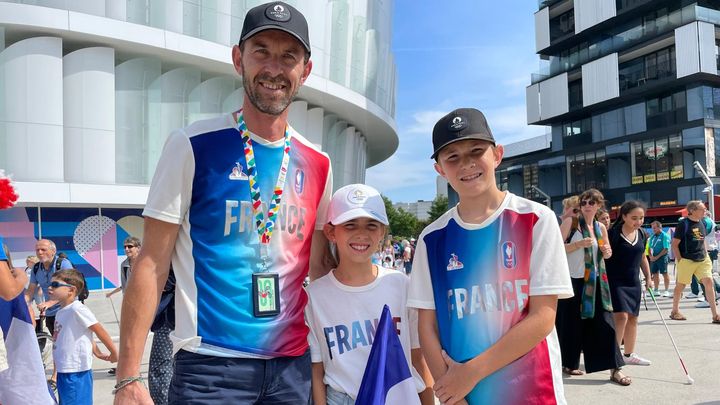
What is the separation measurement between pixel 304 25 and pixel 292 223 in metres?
0.91

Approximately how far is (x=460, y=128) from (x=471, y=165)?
19cm

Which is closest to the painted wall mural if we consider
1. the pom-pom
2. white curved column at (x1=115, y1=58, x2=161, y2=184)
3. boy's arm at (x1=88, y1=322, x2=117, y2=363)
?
white curved column at (x1=115, y1=58, x2=161, y2=184)

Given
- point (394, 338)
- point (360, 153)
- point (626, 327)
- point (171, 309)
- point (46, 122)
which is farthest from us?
point (360, 153)

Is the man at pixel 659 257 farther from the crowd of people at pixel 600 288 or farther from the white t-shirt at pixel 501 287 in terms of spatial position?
the white t-shirt at pixel 501 287

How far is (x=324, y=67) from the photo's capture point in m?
25.5

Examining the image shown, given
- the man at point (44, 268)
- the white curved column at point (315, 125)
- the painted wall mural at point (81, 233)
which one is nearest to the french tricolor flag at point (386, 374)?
the man at point (44, 268)

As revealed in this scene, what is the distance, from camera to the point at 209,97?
75.4ft

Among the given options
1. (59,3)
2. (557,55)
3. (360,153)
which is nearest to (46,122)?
(59,3)

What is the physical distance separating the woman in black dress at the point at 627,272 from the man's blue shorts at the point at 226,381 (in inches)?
212

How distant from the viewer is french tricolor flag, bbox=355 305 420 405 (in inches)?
103

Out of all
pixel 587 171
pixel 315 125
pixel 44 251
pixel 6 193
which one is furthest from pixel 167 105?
pixel 587 171

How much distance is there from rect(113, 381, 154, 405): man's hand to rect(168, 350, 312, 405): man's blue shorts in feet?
0.54

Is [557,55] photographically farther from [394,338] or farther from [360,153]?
[394,338]

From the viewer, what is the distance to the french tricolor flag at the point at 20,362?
381cm
